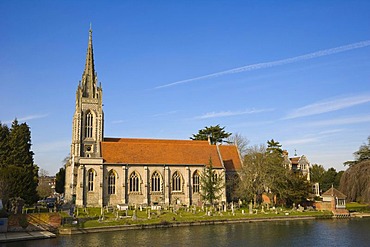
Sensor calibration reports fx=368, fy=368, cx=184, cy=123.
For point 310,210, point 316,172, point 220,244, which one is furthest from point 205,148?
point 316,172

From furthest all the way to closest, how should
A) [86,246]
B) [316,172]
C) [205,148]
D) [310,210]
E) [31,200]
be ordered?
[316,172] → [205,148] → [310,210] → [31,200] → [86,246]

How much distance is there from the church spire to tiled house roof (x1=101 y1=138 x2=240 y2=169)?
799 centimetres

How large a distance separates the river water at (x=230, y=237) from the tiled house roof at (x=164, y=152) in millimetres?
19753

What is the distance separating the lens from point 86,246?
26766mm

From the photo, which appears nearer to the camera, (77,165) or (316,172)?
(77,165)

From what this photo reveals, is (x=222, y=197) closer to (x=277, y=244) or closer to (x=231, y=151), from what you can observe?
(x=231, y=151)

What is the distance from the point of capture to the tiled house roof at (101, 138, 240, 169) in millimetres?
54688

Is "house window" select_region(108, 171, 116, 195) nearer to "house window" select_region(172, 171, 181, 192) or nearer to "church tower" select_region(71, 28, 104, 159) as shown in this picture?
"church tower" select_region(71, 28, 104, 159)

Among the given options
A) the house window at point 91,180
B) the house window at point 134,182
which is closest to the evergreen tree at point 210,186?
the house window at point 134,182

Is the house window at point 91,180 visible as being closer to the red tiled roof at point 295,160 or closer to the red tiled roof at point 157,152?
the red tiled roof at point 157,152

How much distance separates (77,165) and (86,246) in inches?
1058

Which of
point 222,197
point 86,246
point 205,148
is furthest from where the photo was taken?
point 205,148

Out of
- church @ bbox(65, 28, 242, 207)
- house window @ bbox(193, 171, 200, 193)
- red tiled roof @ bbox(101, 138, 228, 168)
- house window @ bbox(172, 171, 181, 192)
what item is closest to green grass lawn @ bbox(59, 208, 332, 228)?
church @ bbox(65, 28, 242, 207)

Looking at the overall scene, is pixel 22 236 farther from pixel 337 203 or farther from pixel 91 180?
pixel 337 203
